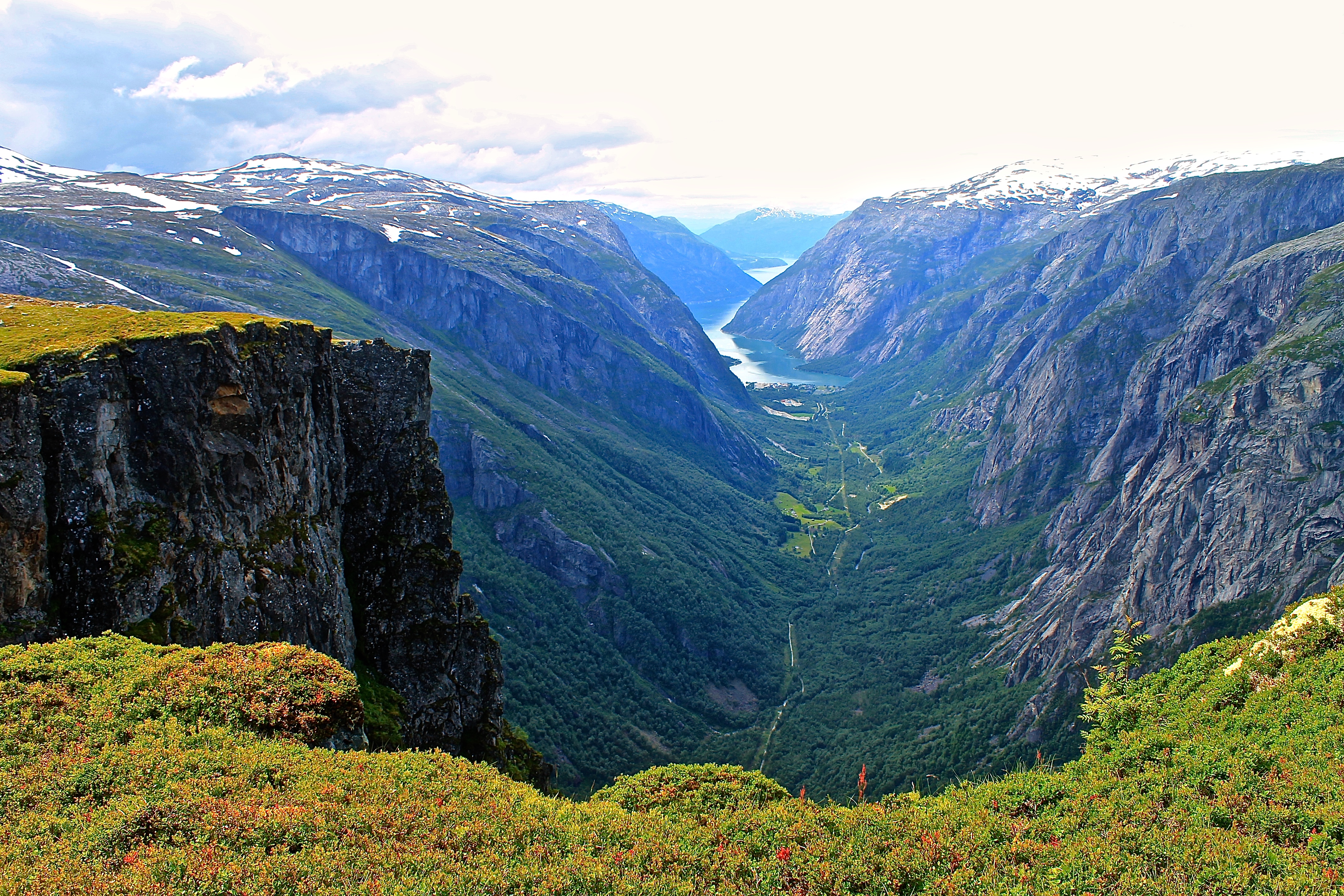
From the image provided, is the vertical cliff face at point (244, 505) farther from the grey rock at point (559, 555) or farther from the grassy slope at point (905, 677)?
the grey rock at point (559, 555)

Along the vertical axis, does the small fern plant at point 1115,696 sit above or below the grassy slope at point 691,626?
above

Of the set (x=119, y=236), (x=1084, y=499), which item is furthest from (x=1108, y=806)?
(x=119, y=236)

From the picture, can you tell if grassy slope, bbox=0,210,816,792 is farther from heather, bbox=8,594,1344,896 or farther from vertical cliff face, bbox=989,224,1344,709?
heather, bbox=8,594,1344,896

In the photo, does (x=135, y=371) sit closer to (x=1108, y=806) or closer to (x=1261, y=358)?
(x=1108, y=806)

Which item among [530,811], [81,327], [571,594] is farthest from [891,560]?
[81,327]

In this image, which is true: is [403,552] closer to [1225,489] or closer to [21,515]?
[21,515]

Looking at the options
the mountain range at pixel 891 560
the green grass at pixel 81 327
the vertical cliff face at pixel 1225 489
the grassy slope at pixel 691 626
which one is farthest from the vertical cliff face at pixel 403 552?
the vertical cliff face at pixel 1225 489

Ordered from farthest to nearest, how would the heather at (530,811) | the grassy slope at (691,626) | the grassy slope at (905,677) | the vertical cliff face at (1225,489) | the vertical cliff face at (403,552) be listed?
the grassy slope at (691,626), the grassy slope at (905,677), the vertical cliff face at (1225,489), the vertical cliff face at (403,552), the heather at (530,811)
